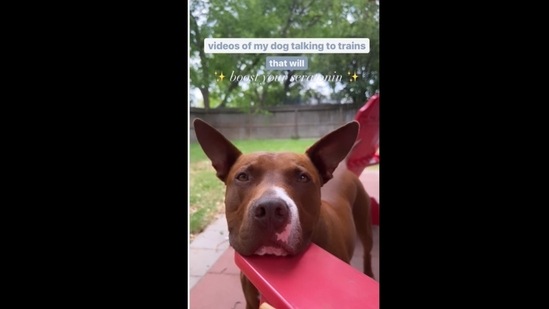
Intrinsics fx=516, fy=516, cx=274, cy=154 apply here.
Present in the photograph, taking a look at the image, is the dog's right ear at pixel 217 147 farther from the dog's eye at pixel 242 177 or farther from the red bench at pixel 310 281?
the red bench at pixel 310 281

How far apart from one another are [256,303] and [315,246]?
0.59ft

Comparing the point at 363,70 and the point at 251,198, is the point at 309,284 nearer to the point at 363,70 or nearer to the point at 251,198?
the point at 251,198

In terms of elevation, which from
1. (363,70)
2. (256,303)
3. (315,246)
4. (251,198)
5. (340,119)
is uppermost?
(363,70)

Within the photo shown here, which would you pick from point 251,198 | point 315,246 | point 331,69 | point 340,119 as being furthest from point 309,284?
point 331,69

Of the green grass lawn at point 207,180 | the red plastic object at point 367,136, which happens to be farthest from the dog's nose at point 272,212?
the red plastic object at point 367,136

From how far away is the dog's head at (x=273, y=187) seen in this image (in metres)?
1.06

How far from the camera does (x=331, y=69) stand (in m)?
1.15

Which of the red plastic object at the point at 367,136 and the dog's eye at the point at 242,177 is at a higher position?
the red plastic object at the point at 367,136

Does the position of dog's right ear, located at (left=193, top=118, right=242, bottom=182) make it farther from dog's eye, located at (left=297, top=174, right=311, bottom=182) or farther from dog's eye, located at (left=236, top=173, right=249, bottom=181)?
dog's eye, located at (left=297, top=174, right=311, bottom=182)

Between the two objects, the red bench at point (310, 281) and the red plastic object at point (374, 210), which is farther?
the red plastic object at point (374, 210)

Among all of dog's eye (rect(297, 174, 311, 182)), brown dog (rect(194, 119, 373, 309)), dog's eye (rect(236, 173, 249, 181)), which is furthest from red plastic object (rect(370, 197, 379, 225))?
dog's eye (rect(236, 173, 249, 181))

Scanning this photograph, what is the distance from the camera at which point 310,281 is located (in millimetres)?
1074

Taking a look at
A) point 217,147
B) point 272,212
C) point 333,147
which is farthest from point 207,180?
point 333,147

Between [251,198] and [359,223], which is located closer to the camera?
[251,198]
